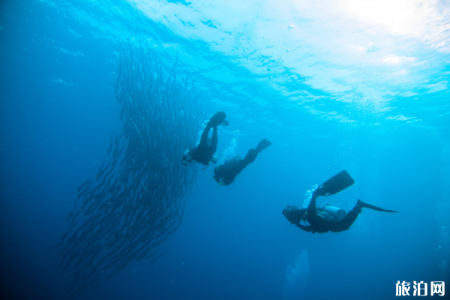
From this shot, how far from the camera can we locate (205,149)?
5.22 meters

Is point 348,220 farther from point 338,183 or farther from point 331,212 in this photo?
point 338,183

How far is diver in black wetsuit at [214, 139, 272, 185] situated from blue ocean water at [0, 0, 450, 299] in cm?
742

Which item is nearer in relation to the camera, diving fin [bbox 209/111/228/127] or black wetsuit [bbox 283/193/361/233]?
black wetsuit [bbox 283/193/361/233]

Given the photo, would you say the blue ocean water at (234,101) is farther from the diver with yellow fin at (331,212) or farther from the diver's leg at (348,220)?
the diver's leg at (348,220)

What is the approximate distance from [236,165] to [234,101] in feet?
48.8

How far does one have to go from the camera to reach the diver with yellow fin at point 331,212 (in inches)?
164

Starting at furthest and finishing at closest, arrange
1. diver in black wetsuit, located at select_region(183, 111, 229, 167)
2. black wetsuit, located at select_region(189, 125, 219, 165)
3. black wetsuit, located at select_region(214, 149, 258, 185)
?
1. black wetsuit, located at select_region(214, 149, 258, 185)
2. black wetsuit, located at select_region(189, 125, 219, 165)
3. diver in black wetsuit, located at select_region(183, 111, 229, 167)

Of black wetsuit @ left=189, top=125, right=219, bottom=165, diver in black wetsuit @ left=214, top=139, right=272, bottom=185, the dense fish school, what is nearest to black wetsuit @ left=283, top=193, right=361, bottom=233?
diver in black wetsuit @ left=214, top=139, right=272, bottom=185

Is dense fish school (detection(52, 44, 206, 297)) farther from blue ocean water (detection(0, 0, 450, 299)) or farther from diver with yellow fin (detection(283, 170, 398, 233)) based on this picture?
blue ocean water (detection(0, 0, 450, 299))

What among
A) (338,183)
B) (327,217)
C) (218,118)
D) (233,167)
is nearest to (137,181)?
(233,167)

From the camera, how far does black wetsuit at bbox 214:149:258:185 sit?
17.7 feet

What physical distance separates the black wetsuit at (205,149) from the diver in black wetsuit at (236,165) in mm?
548

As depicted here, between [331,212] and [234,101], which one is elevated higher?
[234,101]

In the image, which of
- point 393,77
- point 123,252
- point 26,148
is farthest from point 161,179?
point 26,148
